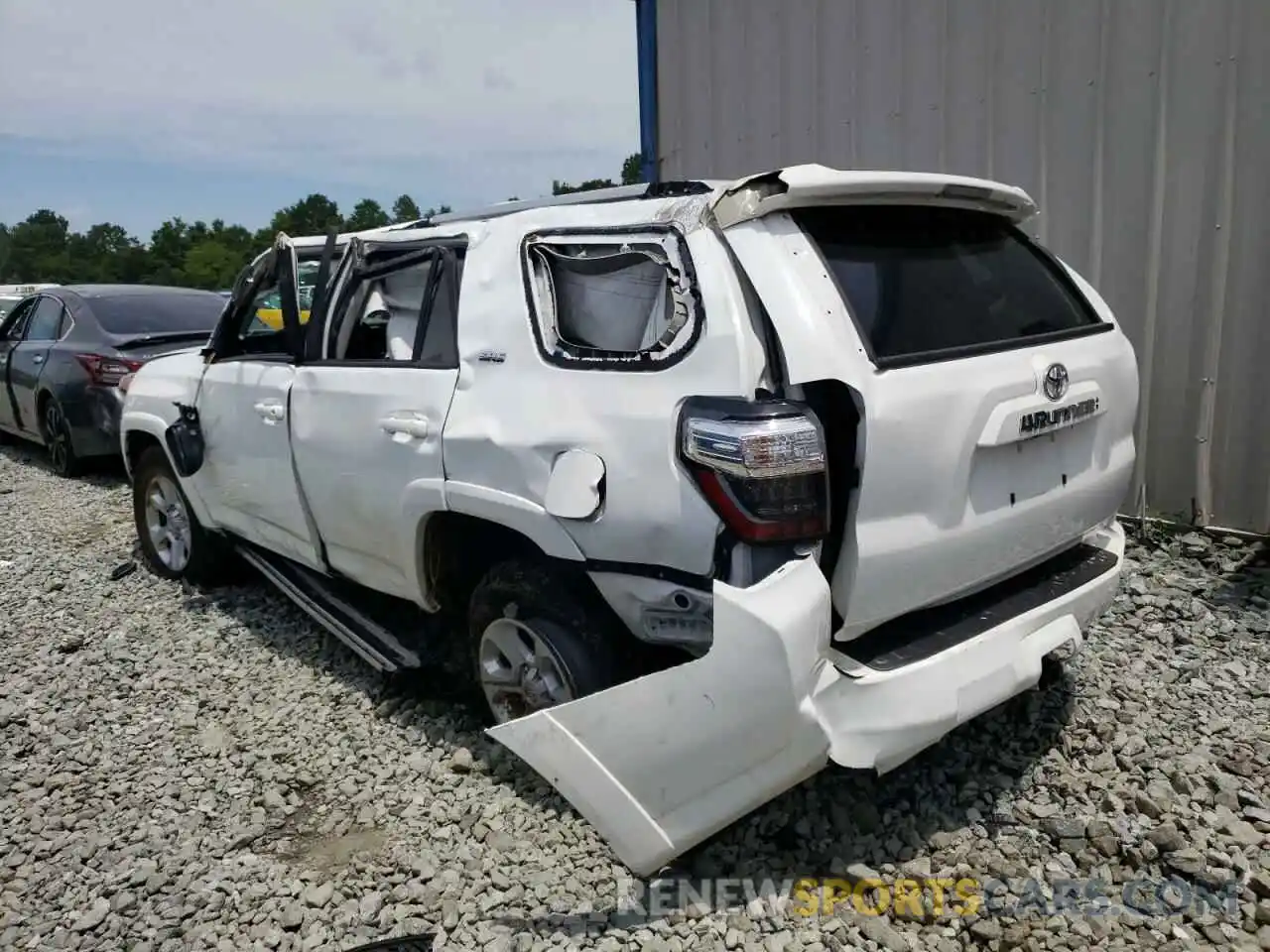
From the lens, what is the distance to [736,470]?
2240mm

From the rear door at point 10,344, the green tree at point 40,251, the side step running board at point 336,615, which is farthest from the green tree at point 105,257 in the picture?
the side step running board at point 336,615

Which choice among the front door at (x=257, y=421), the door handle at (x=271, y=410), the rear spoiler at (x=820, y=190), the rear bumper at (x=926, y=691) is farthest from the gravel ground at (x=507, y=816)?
the rear spoiler at (x=820, y=190)

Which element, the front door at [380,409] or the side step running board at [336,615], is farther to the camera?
the side step running board at [336,615]

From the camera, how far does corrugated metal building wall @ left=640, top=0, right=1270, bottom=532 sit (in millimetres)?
4559

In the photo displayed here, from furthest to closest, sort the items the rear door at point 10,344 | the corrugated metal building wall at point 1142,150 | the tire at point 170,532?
the rear door at point 10,344
the tire at point 170,532
the corrugated metal building wall at point 1142,150

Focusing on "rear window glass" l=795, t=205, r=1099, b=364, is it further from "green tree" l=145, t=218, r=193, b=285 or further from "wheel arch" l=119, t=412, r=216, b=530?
"green tree" l=145, t=218, r=193, b=285

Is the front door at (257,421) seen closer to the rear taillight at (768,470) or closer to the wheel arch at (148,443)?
the wheel arch at (148,443)

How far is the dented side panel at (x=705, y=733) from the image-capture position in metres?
2.16

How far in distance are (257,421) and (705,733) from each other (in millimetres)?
2637

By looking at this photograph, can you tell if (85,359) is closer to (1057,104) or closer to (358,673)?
(358,673)

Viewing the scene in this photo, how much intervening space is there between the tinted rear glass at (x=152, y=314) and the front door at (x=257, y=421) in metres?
3.67

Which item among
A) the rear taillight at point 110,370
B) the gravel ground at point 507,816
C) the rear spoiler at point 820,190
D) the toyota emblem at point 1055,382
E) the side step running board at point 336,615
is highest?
the rear spoiler at point 820,190

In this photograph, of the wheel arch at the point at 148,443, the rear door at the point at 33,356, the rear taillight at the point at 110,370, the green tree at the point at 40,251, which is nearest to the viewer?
the wheel arch at the point at 148,443

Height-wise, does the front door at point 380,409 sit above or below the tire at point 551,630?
above
